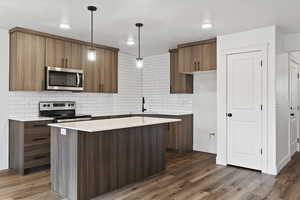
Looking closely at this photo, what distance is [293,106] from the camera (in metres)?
5.23

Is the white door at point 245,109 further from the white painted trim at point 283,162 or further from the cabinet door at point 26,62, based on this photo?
the cabinet door at point 26,62

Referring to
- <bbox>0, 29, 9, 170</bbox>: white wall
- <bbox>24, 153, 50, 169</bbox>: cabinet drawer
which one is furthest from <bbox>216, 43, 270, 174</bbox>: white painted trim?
<bbox>0, 29, 9, 170</bbox>: white wall

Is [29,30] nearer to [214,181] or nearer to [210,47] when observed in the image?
[210,47]

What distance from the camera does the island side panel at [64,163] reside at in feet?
9.11

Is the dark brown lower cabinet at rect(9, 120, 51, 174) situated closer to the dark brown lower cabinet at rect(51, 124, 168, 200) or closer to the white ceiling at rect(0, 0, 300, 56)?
the dark brown lower cabinet at rect(51, 124, 168, 200)

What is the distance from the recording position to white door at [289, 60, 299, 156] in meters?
5.02

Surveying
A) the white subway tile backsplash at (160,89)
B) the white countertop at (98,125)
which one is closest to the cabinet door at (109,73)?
the white subway tile backsplash at (160,89)

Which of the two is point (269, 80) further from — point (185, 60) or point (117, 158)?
point (117, 158)

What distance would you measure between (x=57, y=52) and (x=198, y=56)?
2.84 m

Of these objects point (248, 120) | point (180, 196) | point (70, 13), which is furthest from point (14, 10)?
point (248, 120)

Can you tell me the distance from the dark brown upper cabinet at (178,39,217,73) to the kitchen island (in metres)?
1.83

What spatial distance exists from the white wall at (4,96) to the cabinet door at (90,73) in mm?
1397

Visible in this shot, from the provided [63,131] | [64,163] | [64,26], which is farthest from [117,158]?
[64,26]

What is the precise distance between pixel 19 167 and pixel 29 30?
7.80ft
